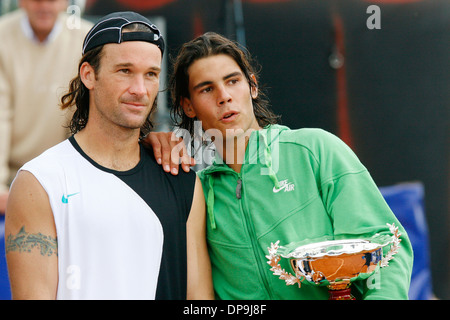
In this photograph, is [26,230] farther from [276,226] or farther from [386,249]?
[386,249]

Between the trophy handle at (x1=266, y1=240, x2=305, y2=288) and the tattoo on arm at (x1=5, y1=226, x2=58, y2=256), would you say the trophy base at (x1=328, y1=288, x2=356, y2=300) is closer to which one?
the trophy handle at (x1=266, y1=240, x2=305, y2=288)

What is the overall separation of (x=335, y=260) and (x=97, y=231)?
928 mm

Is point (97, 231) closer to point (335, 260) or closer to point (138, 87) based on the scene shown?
point (138, 87)

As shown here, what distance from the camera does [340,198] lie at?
264 centimetres

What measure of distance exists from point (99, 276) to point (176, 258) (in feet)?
1.12

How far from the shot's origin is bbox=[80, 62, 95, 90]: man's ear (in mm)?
2742

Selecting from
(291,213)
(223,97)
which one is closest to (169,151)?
(223,97)

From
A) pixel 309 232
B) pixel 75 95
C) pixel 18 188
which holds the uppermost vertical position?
pixel 75 95

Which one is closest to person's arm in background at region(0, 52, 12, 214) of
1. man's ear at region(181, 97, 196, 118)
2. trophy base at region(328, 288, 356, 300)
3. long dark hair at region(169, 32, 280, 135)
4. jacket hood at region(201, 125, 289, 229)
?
long dark hair at region(169, 32, 280, 135)

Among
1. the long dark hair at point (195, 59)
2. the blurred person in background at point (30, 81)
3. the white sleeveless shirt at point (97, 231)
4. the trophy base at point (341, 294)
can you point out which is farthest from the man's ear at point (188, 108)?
the blurred person in background at point (30, 81)

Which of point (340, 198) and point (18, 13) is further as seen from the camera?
point (18, 13)

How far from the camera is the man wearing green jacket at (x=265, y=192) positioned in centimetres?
263

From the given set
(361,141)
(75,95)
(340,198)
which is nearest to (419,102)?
(361,141)

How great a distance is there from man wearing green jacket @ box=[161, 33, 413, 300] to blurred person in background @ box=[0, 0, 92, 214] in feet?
4.67
